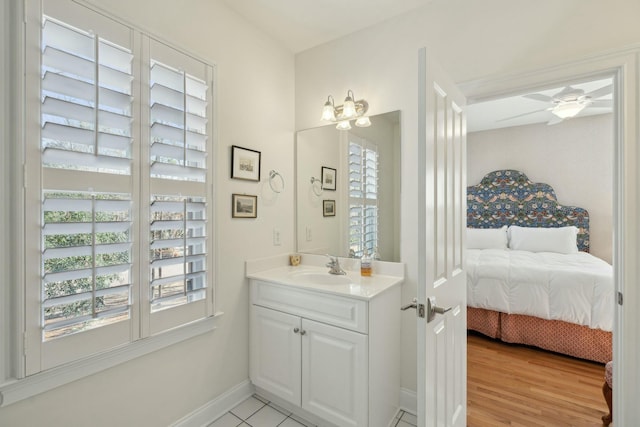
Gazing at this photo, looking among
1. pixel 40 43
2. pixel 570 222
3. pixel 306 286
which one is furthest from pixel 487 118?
pixel 40 43

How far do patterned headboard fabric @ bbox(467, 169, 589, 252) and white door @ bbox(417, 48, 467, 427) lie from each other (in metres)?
4.23

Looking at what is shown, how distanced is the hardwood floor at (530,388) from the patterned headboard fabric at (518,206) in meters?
2.79

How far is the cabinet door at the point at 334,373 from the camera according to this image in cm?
164

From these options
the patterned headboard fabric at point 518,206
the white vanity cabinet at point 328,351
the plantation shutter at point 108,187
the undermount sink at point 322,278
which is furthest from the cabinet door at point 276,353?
the patterned headboard fabric at point 518,206

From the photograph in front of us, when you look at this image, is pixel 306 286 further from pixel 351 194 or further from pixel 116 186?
pixel 116 186

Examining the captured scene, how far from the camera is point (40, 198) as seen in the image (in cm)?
121

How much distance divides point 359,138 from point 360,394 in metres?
1.68

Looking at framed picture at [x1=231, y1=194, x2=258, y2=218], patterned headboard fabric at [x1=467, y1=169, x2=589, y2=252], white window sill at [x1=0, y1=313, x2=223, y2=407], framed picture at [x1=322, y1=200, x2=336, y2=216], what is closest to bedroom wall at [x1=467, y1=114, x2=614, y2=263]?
patterned headboard fabric at [x1=467, y1=169, x2=589, y2=252]

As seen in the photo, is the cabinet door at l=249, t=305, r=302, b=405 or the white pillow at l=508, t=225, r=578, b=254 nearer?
the cabinet door at l=249, t=305, r=302, b=405

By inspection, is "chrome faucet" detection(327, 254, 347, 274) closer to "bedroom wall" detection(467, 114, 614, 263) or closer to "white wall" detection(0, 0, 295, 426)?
"white wall" detection(0, 0, 295, 426)

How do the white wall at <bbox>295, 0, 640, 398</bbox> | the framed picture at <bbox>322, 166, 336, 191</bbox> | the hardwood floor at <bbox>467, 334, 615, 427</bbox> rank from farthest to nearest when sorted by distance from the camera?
the framed picture at <bbox>322, 166, 336, 191</bbox>
the hardwood floor at <bbox>467, 334, 615, 427</bbox>
the white wall at <bbox>295, 0, 640, 398</bbox>

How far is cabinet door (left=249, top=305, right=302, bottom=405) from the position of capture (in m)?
1.89

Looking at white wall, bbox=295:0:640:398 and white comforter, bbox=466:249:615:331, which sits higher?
white wall, bbox=295:0:640:398

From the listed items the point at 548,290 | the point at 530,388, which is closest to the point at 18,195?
the point at 530,388
